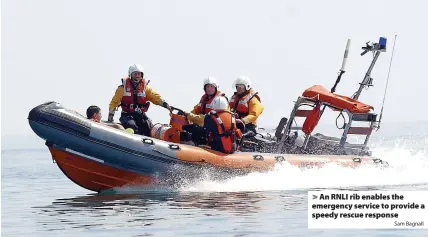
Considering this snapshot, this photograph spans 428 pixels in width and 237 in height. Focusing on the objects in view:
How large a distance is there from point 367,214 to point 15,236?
4158 millimetres

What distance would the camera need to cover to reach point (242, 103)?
16453mm

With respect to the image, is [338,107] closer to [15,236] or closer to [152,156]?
[152,156]

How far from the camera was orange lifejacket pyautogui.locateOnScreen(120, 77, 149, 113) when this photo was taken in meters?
16.0

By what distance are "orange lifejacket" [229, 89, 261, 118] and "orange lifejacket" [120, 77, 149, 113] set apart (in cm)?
156

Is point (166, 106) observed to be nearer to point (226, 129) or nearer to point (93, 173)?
point (226, 129)

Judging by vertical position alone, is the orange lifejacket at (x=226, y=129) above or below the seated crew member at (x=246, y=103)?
below

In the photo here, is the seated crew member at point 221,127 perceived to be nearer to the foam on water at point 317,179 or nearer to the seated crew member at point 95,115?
the foam on water at point 317,179

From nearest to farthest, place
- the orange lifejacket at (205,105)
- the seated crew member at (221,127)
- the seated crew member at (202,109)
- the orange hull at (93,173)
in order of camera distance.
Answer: the orange hull at (93,173)
the seated crew member at (221,127)
the seated crew member at (202,109)
the orange lifejacket at (205,105)

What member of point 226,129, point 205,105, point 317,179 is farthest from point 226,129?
point 317,179

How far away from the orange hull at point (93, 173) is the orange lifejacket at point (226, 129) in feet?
4.16

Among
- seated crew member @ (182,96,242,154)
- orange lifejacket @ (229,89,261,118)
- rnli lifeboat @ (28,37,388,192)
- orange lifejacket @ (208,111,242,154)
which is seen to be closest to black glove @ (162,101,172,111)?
rnli lifeboat @ (28,37,388,192)
